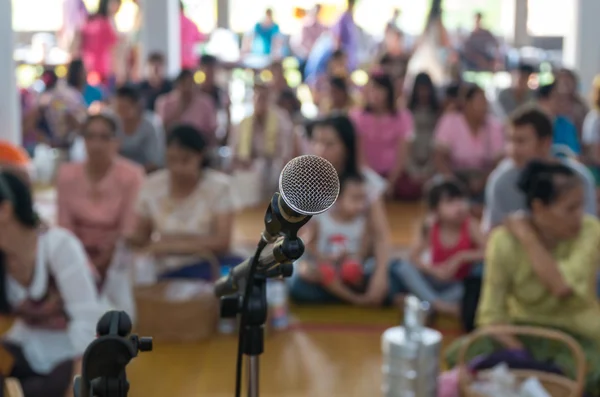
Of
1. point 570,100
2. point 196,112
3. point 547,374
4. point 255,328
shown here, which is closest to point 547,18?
point 570,100

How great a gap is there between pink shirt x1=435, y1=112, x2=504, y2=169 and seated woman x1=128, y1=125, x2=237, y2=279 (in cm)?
235

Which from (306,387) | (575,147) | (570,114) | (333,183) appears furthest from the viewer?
(570,114)

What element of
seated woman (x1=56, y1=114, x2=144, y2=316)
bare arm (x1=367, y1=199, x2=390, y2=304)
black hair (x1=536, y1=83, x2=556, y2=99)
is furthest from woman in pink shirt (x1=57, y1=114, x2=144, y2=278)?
black hair (x1=536, y1=83, x2=556, y2=99)

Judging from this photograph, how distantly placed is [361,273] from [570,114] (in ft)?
10.3

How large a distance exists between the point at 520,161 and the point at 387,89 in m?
2.38

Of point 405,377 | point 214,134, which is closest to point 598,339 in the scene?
point 405,377

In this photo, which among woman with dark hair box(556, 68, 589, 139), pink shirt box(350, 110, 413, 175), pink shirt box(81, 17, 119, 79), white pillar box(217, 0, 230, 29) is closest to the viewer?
pink shirt box(350, 110, 413, 175)

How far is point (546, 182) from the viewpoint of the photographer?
111 inches

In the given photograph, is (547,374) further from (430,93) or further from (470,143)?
(430,93)

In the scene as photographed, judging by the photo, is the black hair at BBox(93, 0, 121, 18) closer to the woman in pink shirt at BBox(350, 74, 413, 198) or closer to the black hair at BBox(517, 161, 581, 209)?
the woman in pink shirt at BBox(350, 74, 413, 198)

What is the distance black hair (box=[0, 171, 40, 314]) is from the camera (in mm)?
2670

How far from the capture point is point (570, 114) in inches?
259

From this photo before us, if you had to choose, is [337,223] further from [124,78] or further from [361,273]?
[124,78]

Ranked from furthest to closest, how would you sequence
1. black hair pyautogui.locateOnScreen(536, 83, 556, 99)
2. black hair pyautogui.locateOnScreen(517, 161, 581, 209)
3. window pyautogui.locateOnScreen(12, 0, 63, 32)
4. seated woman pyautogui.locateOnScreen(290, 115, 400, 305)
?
window pyautogui.locateOnScreen(12, 0, 63, 32) < black hair pyautogui.locateOnScreen(536, 83, 556, 99) < seated woman pyautogui.locateOnScreen(290, 115, 400, 305) < black hair pyautogui.locateOnScreen(517, 161, 581, 209)
